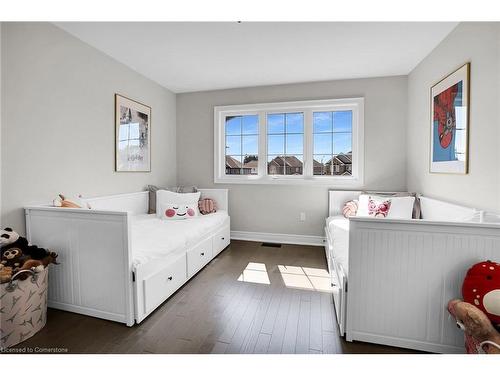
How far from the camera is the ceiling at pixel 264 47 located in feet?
6.81

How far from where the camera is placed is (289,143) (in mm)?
3553

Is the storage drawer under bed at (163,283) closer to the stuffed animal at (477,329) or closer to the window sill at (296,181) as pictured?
the window sill at (296,181)

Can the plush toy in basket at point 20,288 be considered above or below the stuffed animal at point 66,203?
below

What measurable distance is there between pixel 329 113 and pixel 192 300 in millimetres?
2910

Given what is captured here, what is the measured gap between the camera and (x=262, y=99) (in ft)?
11.6

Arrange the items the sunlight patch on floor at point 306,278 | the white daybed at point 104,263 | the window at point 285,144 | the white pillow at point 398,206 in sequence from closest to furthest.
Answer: the white daybed at point 104,263, the sunlight patch on floor at point 306,278, the white pillow at point 398,206, the window at point 285,144

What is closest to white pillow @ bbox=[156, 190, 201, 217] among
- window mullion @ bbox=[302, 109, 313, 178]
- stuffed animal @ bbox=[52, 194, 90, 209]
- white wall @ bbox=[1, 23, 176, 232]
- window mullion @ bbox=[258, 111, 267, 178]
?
white wall @ bbox=[1, 23, 176, 232]

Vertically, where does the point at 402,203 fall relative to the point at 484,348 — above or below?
above

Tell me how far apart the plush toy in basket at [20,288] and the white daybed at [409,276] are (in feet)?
6.35

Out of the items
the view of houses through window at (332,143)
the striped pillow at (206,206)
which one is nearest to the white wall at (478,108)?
the view of houses through window at (332,143)

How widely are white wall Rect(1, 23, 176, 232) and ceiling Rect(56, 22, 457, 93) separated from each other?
21cm

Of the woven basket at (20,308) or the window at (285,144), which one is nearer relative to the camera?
the woven basket at (20,308)

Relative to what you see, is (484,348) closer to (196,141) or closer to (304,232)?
(304,232)
